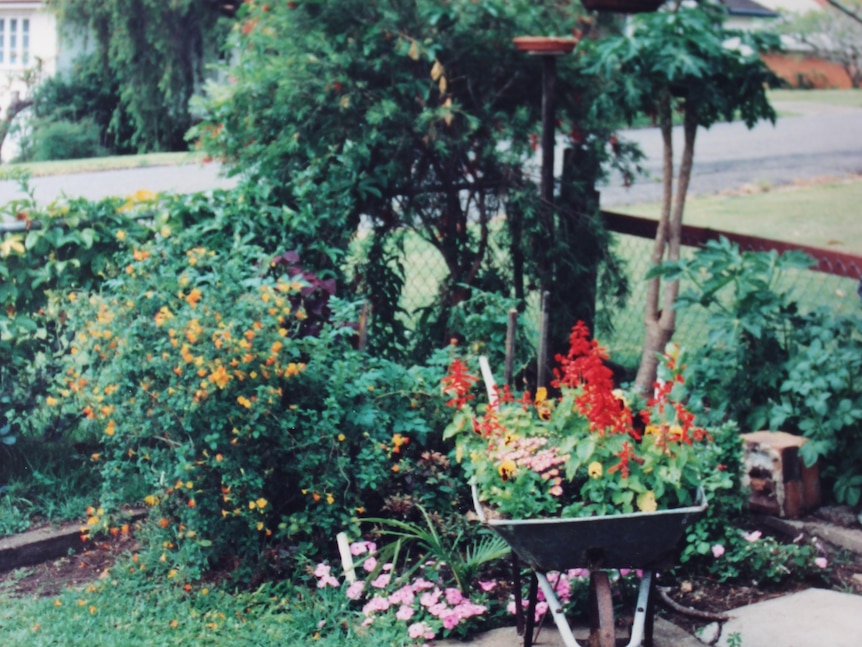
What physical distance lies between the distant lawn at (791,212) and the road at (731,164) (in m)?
0.57

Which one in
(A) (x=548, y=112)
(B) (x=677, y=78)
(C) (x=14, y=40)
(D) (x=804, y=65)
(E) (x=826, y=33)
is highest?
(C) (x=14, y=40)

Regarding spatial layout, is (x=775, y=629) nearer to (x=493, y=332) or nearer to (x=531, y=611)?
(x=531, y=611)

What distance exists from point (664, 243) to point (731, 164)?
11840 mm

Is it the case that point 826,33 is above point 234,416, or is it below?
above

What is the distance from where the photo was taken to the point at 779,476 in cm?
396

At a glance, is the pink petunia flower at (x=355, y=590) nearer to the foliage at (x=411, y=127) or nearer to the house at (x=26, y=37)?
the foliage at (x=411, y=127)

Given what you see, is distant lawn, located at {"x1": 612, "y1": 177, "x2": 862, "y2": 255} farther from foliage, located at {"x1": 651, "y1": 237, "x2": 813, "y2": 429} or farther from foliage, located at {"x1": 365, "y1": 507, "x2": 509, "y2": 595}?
foliage, located at {"x1": 365, "y1": 507, "x2": 509, "y2": 595}

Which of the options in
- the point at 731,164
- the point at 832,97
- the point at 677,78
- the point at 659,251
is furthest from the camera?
the point at 832,97

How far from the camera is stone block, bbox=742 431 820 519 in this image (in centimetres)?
396

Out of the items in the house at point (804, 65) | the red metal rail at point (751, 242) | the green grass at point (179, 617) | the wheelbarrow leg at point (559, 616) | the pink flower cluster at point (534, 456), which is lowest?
the green grass at point (179, 617)

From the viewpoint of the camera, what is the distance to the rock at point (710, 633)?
3.21m

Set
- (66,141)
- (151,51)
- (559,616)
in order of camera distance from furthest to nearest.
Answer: (151,51) < (66,141) < (559,616)

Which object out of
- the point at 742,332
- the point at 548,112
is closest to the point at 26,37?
the point at 548,112

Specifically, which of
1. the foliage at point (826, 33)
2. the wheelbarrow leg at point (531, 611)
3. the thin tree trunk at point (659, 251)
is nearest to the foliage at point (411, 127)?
the thin tree trunk at point (659, 251)
